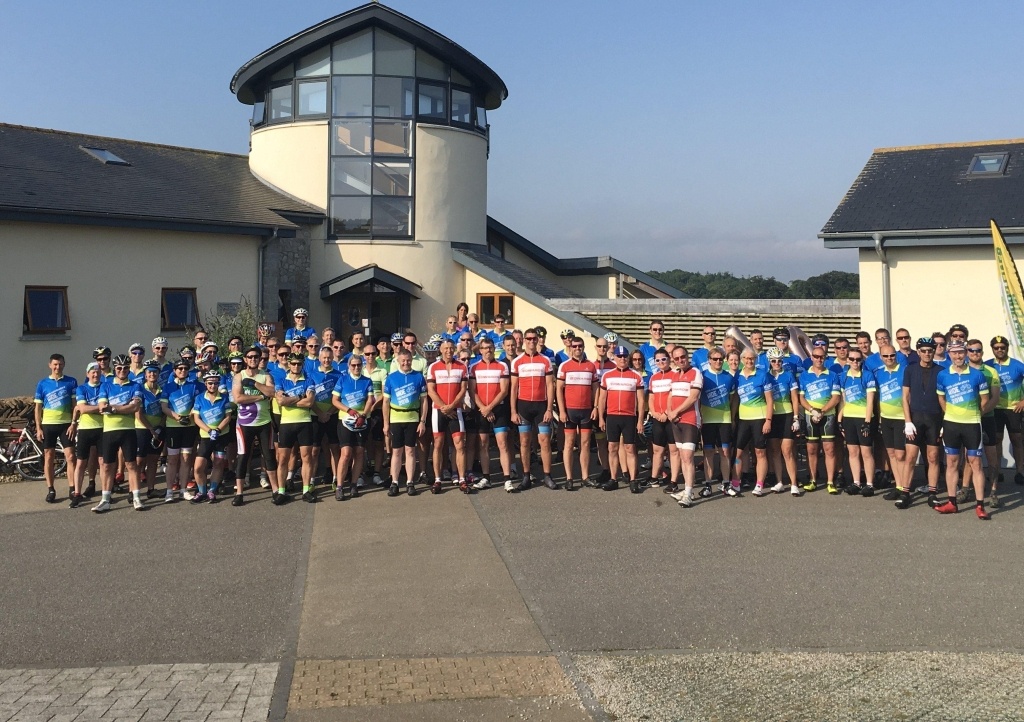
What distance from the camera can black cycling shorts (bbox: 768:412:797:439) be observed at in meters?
10.3

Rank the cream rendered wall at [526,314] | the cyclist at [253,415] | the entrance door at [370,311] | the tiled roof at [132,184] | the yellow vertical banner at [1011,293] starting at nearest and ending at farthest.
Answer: the cyclist at [253,415]
the yellow vertical banner at [1011,293]
the tiled roof at [132,184]
the cream rendered wall at [526,314]
the entrance door at [370,311]

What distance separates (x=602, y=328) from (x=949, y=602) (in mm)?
13043

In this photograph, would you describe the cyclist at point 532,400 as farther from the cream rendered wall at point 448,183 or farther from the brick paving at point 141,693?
the cream rendered wall at point 448,183

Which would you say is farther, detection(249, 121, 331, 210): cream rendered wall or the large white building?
detection(249, 121, 331, 210): cream rendered wall

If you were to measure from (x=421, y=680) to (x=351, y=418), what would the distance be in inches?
205

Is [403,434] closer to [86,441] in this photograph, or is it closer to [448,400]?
[448,400]

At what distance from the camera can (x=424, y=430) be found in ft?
35.1

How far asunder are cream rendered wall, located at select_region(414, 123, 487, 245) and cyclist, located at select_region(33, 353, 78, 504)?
1124 cm

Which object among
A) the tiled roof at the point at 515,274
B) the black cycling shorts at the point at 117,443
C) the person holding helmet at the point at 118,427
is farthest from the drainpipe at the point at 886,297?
the black cycling shorts at the point at 117,443

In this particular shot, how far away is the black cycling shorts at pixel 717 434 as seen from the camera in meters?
10.3

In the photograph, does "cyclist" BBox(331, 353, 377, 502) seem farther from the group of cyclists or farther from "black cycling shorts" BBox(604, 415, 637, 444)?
"black cycling shorts" BBox(604, 415, 637, 444)

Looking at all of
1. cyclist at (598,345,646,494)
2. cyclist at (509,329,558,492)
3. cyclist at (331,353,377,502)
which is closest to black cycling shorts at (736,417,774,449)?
cyclist at (598,345,646,494)

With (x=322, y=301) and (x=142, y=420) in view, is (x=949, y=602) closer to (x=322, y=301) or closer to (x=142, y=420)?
(x=142, y=420)

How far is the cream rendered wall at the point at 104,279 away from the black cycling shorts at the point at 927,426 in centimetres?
1323
